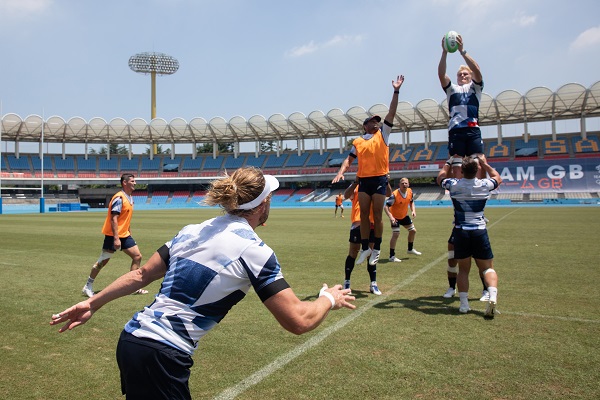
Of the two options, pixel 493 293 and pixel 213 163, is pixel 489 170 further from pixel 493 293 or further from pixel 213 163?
pixel 213 163

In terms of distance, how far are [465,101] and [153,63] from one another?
79.3 meters

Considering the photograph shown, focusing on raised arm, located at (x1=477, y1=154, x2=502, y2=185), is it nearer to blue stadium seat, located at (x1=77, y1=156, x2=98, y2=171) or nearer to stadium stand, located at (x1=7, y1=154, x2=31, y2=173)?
blue stadium seat, located at (x1=77, y1=156, x2=98, y2=171)

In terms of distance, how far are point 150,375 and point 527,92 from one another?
2085 inches

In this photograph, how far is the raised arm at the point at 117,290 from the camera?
2305 millimetres

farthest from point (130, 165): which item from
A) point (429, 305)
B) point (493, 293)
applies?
point (493, 293)

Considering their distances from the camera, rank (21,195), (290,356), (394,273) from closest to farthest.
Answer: (290,356) → (394,273) → (21,195)

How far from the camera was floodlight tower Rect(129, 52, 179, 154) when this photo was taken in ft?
246

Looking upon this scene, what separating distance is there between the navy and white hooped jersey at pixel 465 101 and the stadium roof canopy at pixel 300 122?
143ft

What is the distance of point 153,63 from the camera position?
75.6m

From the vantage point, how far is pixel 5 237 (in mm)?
15539

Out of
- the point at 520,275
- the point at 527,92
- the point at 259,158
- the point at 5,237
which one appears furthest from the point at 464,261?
the point at 259,158

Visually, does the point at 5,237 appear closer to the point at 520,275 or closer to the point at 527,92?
the point at 520,275

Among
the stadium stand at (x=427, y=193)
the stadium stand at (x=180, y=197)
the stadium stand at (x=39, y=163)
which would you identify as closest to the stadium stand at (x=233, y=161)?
the stadium stand at (x=180, y=197)

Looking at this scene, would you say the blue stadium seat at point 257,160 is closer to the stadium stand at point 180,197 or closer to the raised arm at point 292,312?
the stadium stand at point 180,197
